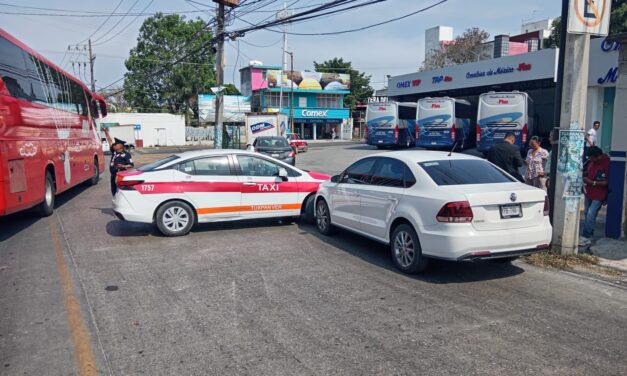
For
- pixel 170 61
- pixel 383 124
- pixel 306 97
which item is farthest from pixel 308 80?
pixel 383 124

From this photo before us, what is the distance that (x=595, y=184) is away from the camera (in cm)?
825

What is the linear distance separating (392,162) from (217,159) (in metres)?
3.57

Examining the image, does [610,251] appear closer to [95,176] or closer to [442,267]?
[442,267]

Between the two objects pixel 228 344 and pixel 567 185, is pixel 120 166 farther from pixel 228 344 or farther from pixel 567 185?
pixel 567 185

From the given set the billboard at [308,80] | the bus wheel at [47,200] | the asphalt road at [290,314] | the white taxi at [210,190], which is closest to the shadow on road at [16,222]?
the bus wheel at [47,200]

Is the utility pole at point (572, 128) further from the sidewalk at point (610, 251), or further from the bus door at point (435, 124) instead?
the bus door at point (435, 124)

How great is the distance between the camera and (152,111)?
6481 cm

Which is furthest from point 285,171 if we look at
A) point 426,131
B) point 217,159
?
point 426,131

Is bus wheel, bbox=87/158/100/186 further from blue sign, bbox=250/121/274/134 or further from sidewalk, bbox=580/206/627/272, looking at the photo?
sidewalk, bbox=580/206/627/272

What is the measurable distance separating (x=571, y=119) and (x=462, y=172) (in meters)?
2.14

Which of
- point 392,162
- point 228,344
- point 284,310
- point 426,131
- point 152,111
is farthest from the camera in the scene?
point 152,111

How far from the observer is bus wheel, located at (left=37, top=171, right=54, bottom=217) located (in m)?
10.9

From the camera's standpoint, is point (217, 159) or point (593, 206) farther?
point (217, 159)

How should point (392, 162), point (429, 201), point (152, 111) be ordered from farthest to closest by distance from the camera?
point (152, 111)
point (392, 162)
point (429, 201)
